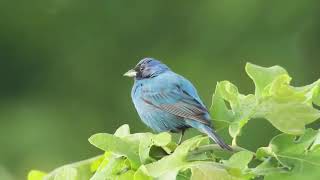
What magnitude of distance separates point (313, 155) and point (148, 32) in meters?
9.09

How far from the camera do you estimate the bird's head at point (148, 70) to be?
348 centimetres

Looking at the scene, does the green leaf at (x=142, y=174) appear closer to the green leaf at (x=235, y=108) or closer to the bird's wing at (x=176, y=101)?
the green leaf at (x=235, y=108)

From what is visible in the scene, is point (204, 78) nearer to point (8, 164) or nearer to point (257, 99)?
point (8, 164)

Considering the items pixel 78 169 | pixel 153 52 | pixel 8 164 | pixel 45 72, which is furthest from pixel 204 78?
pixel 78 169

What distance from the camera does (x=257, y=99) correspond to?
74.3 inches

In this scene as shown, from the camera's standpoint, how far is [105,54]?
435 inches

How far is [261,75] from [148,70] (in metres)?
1.55

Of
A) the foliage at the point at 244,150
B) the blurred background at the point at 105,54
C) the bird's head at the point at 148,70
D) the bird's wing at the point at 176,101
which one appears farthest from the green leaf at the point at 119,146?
the blurred background at the point at 105,54

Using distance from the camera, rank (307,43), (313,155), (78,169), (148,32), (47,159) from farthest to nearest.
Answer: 1. (148,32)
2. (307,43)
3. (47,159)
4. (78,169)
5. (313,155)

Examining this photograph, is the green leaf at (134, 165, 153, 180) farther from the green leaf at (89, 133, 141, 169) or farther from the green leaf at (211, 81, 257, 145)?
the green leaf at (211, 81, 257, 145)

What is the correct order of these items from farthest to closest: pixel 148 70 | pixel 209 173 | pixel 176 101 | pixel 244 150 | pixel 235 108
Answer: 1. pixel 148 70
2. pixel 176 101
3. pixel 235 108
4. pixel 244 150
5. pixel 209 173

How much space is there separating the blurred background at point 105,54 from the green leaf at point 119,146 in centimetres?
641

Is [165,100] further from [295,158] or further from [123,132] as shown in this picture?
[295,158]

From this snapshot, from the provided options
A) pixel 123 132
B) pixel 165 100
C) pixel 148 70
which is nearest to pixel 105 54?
pixel 148 70
